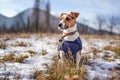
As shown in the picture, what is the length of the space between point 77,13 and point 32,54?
2.12 metres

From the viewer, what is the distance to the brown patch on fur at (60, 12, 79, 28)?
6485 millimetres

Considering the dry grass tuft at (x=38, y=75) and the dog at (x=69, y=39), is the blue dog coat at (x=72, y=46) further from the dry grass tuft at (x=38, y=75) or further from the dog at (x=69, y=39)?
the dry grass tuft at (x=38, y=75)

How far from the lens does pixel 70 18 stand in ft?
21.4

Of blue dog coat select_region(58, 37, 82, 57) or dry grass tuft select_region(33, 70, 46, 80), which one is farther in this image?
blue dog coat select_region(58, 37, 82, 57)

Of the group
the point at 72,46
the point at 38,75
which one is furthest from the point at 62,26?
the point at 38,75

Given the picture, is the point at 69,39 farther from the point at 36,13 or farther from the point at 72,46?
the point at 36,13

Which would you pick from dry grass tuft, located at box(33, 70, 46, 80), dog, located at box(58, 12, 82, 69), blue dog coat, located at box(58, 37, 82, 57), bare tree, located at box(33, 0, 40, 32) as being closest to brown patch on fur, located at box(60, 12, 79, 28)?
dog, located at box(58, 12, 82, 69)

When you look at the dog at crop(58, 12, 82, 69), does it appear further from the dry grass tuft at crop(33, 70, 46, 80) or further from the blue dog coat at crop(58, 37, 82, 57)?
the dry grass tuft at crop(33, 70, 46, 80)

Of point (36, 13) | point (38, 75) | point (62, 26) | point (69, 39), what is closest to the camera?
point (38, 75)

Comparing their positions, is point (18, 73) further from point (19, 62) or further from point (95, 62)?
point (95, 62)

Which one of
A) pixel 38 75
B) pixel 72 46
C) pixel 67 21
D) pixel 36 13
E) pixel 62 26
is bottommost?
pixel 38 75

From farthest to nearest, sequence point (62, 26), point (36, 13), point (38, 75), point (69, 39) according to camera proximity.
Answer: point (36, 13), point (69, 39), point (62, 26), point (38, 75)

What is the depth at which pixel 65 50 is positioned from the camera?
→ 6.53 meters

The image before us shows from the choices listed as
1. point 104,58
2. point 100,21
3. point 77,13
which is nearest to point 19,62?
point 77,13
